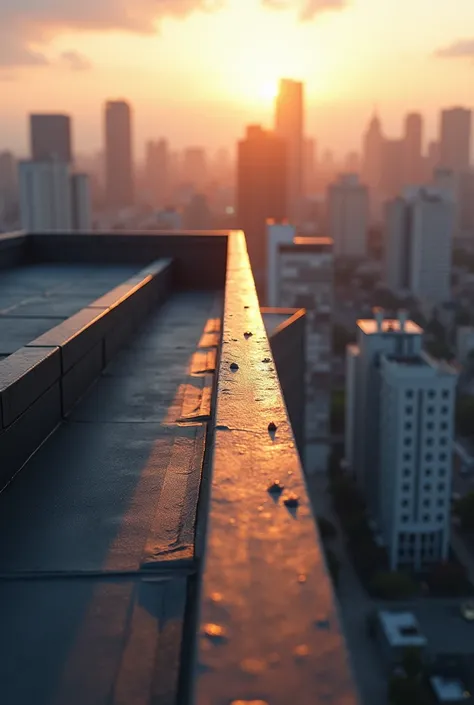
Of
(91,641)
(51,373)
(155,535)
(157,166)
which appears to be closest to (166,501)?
(155,535)

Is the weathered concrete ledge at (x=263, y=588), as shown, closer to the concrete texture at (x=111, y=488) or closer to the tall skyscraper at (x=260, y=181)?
the concrete texture at (x=111, y=488)

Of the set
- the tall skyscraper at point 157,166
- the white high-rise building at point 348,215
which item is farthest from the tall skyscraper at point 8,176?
the white high-rise building at point 348,215

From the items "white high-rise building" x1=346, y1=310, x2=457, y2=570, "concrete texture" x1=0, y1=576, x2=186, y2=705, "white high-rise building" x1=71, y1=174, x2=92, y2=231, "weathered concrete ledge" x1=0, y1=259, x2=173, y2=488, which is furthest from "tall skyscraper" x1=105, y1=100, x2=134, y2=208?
"concrete texture" x1=0, y1=576, x2=186, y2=705

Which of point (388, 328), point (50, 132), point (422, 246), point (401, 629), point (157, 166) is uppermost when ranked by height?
point (50, 132)

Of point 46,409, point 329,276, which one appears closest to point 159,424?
point 46,409

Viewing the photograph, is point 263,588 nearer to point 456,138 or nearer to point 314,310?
point 314,310

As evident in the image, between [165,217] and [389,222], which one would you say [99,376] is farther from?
[389,222]

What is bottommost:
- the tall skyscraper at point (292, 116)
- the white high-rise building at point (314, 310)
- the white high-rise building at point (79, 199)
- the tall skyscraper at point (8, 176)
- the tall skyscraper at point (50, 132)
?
the white high-rise building at point (314, 310)
